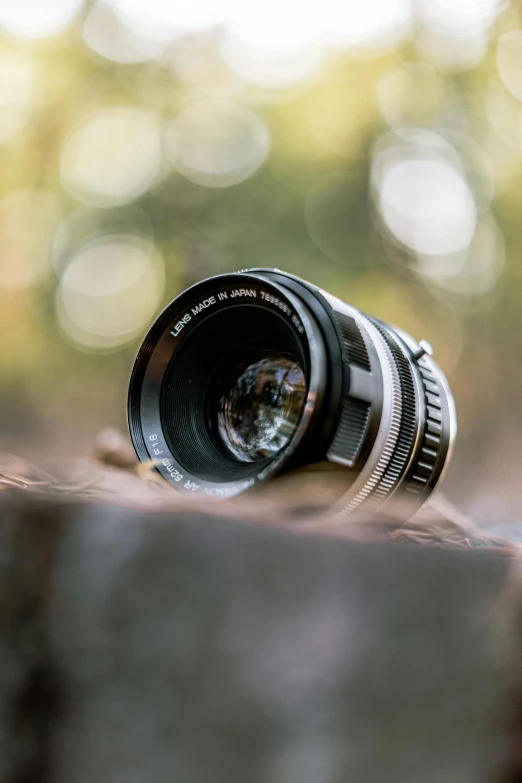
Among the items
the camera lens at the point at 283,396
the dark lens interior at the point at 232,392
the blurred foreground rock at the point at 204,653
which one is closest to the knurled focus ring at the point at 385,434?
the camera lens at the point at 283,396

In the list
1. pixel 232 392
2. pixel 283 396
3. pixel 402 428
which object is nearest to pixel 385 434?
pixel 402 428

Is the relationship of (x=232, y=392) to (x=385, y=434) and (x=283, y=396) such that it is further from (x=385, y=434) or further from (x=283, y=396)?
(x=385, y=434)

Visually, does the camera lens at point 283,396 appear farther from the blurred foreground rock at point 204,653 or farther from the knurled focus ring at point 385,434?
the blurred foreground rock at point 204,653

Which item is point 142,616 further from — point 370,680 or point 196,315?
point 196,315

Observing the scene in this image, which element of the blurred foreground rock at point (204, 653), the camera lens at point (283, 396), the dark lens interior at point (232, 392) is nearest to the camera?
the blurred foreground rock at point (204, 653)

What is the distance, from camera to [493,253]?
5633mm

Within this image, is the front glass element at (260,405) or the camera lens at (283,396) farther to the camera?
the front glass element at (260,405)

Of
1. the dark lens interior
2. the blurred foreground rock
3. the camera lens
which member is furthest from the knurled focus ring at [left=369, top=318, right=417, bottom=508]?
the blurred foreground rock

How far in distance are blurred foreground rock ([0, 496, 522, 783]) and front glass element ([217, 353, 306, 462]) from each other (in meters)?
0.45

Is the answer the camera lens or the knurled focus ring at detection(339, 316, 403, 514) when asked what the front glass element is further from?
the knurled focus ring at detection(339, 316, 403, 514)

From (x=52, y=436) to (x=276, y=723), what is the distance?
17.0 ft

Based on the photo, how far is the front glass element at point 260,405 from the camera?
115 centimetres

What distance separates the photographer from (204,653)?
67 centimetres

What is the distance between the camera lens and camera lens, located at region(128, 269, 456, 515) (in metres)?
0.97
